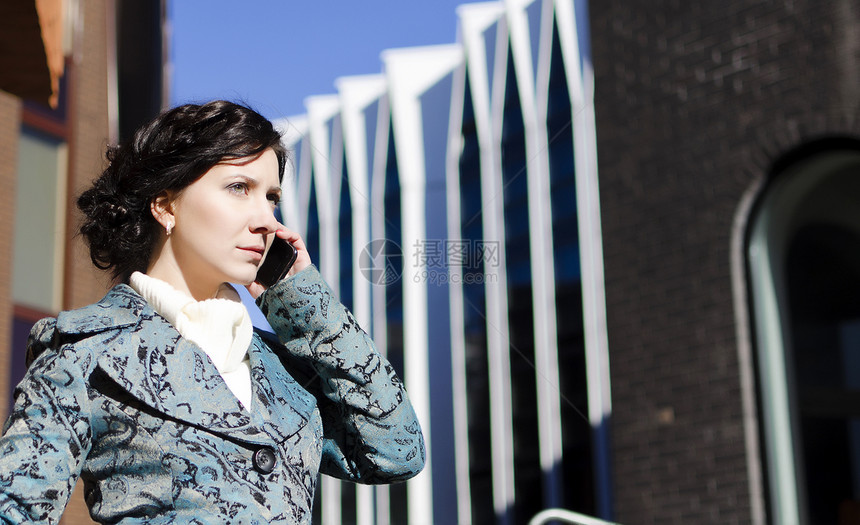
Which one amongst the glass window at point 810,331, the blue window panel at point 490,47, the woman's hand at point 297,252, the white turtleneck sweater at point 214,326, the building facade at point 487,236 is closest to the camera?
the white turtleneck sweater at point 214,326

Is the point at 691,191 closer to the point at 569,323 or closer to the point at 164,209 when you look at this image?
the point at 164,209

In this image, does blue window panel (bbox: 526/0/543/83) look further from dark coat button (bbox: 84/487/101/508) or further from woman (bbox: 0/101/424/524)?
dark coat button (bbox: 84/487/101/508)

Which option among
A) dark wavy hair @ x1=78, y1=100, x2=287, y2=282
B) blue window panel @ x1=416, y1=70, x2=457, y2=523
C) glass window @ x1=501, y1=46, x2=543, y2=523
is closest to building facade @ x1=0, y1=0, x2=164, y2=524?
dark wavy hair @ x1=78, y1=100, x2=287, y2=282

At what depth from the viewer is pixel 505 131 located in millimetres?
25484

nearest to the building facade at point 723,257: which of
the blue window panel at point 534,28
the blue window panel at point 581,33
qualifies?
the blue window panel at point 581,33

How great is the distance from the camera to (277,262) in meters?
1.99

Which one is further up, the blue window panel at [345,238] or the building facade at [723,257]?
the blue window panel at [345,238]

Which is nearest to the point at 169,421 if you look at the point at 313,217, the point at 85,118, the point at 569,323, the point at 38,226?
the point at 38,226

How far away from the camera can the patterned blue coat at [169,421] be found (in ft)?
5.32

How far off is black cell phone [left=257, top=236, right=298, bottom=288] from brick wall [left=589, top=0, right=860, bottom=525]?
188 inches

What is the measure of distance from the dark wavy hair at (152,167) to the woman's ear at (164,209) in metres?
0.01

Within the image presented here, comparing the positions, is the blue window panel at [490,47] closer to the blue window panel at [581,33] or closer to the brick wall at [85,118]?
the blue window panel at [581,33]

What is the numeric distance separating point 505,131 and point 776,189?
1920 centimetres

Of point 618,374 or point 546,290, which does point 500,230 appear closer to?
point 546,290
